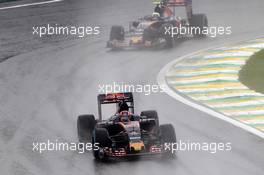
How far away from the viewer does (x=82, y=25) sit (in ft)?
114

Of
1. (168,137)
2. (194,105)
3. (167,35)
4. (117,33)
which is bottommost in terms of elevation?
(194,105)

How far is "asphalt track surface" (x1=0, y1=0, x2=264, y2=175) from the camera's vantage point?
1563 centimetres

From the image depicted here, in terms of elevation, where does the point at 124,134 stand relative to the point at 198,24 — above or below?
below

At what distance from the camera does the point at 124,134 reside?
16.3 meters

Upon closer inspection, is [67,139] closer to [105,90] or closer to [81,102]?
[81,102]

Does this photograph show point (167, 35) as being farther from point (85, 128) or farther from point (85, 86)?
point (85, 128)

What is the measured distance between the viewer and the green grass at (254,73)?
2212cm

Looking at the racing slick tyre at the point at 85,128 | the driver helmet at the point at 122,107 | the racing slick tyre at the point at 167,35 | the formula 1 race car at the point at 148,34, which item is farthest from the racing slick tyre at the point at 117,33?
the driver helmet at the point at 122,107

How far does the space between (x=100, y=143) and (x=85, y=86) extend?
7674 mm

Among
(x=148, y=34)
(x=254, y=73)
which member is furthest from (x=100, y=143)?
(x=148, y=34)

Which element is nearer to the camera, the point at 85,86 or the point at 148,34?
the point at 85,86

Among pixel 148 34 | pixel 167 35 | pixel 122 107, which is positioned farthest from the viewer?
pixel 167 35

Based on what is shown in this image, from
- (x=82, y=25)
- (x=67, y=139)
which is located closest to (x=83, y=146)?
(x=67, y=139)

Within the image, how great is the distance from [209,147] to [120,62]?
10887mm
